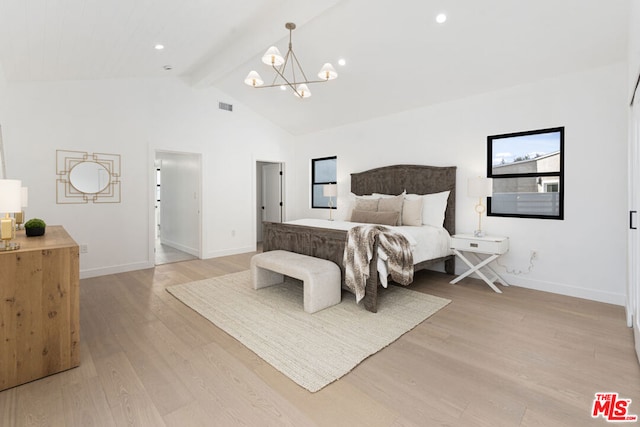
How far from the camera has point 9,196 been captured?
6.15 ft

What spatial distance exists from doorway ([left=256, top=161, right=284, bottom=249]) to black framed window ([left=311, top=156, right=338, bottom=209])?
2.44ft

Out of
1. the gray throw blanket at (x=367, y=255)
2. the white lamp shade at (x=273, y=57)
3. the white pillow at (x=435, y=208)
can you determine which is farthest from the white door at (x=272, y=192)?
the white lamp shade at (x=273, y=57)

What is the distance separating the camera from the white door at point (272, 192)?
22.9 feet

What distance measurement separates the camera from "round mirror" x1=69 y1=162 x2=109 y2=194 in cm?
423

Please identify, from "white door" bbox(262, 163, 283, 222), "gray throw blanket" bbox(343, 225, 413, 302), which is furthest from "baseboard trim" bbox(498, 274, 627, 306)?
"white door" bbox(262, 163, 283, 222)

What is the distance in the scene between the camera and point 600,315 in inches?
117

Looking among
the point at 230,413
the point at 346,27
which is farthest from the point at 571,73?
the point at 230,413

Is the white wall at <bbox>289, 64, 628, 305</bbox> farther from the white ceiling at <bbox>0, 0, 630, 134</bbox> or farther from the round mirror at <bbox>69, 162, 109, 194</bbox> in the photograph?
the round mirror at <bbox>69, 162, 109, 194</bbox>

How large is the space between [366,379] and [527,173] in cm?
335

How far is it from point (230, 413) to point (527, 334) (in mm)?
2408

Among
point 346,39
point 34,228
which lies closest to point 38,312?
point 34,228

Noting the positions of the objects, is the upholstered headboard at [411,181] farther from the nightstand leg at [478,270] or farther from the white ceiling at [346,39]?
the white ceiling at [346,39]

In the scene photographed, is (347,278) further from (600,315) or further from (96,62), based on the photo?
(96,62)
